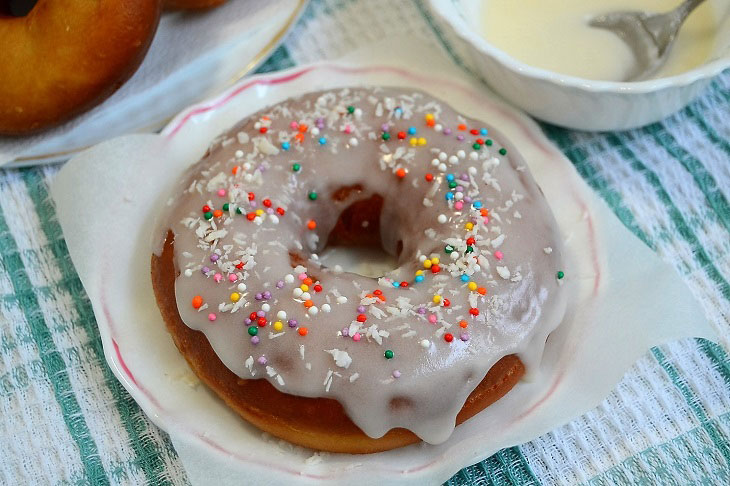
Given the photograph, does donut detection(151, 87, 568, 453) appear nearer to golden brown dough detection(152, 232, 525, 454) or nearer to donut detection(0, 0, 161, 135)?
golden brown dough detection(152, 232, 525, 454)

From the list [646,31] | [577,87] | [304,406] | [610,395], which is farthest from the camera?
[646,31]

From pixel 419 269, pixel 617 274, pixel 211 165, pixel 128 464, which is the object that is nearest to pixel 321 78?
pixel 211 165

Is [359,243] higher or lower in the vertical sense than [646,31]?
lower

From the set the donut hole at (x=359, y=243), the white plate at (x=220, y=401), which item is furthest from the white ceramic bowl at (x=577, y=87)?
the donut hole at (x=359, y=243)

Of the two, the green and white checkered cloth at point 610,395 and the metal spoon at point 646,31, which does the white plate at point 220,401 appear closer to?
the green and white checkered cloth at point 610,395

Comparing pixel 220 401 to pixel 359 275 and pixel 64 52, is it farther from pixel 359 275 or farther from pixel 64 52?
pixel 64 52

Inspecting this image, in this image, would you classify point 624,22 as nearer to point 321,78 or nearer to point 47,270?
point 321,78

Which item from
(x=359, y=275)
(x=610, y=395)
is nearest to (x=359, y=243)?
(x=359, y=275)

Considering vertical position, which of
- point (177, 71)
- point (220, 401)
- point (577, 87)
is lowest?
point (220, 401)
